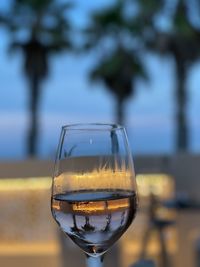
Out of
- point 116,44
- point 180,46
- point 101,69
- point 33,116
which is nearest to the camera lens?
point 180,46

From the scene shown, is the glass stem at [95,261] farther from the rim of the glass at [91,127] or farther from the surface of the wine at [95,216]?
the rim of the glass at [91,127]

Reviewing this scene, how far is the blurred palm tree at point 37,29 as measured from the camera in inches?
480

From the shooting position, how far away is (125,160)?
2.49 feet

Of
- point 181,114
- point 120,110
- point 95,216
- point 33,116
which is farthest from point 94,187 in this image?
point 120,110

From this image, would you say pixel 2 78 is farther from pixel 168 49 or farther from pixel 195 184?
pixel 195 184

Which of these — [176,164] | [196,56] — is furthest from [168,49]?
[176,164]

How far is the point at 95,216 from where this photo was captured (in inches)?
28.7

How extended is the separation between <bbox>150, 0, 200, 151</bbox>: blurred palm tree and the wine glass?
10.7 m

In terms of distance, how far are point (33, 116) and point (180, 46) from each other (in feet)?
12.2

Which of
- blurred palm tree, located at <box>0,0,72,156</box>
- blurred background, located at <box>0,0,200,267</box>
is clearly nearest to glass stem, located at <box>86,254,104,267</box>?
blurred background, located at <box>0,0,200,267</box>

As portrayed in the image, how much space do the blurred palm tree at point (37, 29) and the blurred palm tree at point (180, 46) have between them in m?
1.99

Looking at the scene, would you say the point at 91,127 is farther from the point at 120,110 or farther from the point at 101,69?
the point at 120,110

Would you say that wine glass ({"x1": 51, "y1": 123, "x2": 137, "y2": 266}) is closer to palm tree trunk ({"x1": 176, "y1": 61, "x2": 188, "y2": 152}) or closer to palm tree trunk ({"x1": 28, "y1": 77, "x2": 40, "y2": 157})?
palm tree trunk ({"x1": 176, "y1": 61, "x2": 188, "y2": 152})

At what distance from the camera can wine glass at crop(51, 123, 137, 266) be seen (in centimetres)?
73
